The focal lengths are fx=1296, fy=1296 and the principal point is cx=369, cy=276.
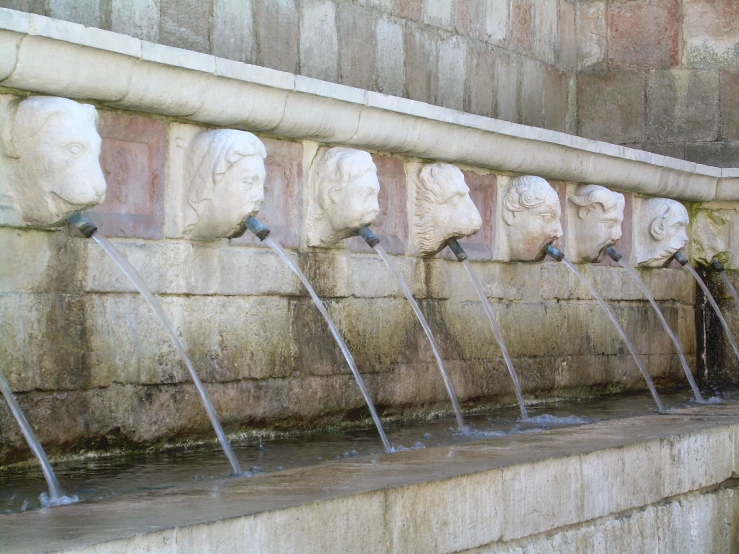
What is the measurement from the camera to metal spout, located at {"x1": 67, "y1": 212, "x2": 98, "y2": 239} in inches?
170

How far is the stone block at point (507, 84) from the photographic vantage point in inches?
307

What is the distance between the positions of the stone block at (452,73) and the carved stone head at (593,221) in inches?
34.7

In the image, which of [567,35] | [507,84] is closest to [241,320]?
[507,84]

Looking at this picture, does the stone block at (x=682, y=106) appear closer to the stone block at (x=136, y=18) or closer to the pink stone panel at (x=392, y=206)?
the pink stone panel at (x=392, y=206)

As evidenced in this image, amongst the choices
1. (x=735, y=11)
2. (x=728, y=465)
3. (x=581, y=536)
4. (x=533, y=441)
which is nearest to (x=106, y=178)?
(x=533, y=441)

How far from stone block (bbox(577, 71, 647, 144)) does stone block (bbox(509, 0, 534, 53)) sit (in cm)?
85

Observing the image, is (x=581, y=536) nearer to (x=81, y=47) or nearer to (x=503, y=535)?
(x=503, y=535)

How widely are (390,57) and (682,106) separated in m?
2.74

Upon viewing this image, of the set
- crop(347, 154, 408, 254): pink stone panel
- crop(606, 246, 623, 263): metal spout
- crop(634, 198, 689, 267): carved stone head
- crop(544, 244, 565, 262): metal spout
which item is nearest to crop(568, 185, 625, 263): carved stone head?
crop(606, 246, 623, 263): metal spout

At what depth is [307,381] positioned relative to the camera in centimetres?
549

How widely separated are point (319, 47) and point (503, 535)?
3233 mm

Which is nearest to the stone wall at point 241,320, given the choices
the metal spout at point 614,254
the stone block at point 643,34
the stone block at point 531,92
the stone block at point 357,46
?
the metal spout at point 614,254

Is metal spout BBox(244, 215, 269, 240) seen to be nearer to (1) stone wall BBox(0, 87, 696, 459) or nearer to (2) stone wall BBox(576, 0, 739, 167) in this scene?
(1) stone wall BBox(0, 87, 696, 459)

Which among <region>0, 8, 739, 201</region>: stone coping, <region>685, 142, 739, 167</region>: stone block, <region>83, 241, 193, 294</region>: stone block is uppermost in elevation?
<region>685, 142, 739, 167</region>: stone block
